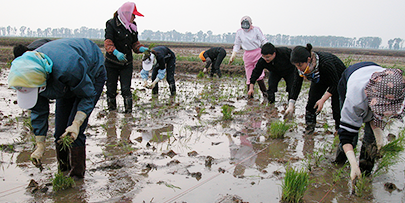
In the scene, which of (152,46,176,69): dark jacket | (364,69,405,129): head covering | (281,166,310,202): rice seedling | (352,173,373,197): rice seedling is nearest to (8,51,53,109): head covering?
(281,166,310,202): rice seedling

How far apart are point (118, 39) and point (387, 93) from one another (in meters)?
3.85

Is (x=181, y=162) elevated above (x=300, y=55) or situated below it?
below

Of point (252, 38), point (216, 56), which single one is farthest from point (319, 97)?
point (216, 56)

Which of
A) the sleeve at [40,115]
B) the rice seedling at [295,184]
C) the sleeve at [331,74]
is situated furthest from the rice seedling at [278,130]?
the sleeve at [40,115]

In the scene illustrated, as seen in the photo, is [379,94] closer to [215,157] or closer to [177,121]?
[215,157]

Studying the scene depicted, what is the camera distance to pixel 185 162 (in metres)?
3.18

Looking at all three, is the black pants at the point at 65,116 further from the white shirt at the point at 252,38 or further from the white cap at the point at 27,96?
the white shirt at the point at 252,38

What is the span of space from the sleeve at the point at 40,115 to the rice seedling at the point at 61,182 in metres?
0.38

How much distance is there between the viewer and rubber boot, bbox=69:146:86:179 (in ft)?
8.57

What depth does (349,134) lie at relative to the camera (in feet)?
8.01

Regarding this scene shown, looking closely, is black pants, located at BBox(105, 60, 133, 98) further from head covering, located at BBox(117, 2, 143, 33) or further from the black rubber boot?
the black rubber boot

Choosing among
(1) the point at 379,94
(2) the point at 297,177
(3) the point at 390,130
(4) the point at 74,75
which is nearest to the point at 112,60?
(4) the point at 74,75

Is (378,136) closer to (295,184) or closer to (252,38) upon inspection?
(295,184)

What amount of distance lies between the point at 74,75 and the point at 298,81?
299 centimetres
